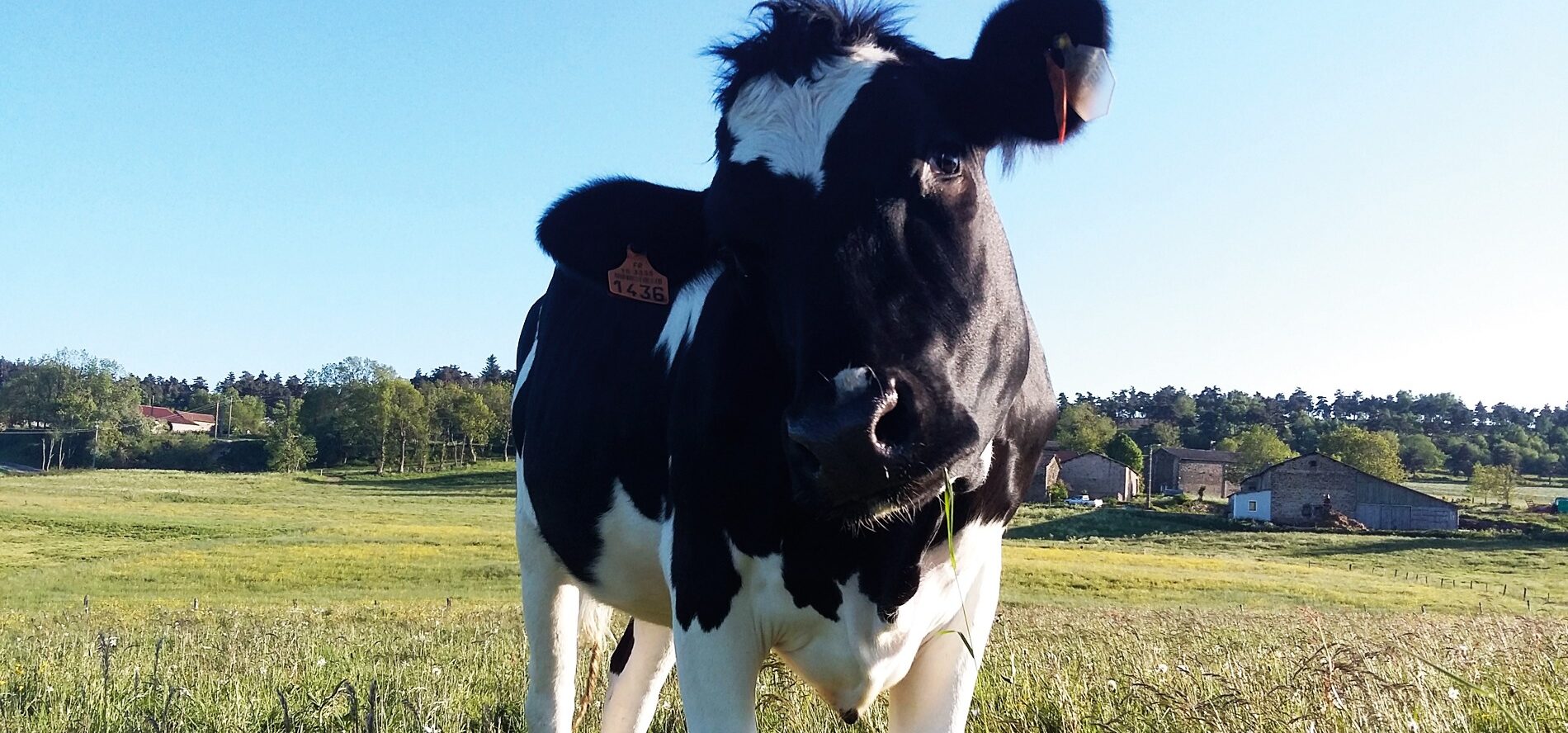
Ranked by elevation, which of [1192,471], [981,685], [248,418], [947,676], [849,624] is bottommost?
[1192,471]

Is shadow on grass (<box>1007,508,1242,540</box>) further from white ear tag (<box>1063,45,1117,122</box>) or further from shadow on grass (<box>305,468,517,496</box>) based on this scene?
white ear tag (<box>1063,45,1117,122</box>)

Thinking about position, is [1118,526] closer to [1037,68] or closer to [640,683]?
[640,683]

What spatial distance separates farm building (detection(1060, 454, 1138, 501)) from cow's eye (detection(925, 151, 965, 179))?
356 ft

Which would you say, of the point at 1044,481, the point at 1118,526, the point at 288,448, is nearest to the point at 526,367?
the point at 1118,526

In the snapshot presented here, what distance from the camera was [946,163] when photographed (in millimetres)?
2865

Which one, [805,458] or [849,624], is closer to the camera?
[805,458]

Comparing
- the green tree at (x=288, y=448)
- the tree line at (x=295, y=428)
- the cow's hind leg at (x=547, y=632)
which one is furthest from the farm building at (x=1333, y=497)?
the green tree at (x=288, y=448)

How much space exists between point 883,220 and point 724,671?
1.50 metres

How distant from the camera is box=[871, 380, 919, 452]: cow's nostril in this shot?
229 cm

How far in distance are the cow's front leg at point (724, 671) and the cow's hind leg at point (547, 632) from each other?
2145mm

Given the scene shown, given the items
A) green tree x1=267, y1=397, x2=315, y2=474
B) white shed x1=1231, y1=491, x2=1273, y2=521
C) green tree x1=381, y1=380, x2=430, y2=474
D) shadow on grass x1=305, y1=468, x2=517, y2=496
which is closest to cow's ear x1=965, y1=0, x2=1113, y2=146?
shadow on grass x1=305, y1=468, x2=517, y2=496

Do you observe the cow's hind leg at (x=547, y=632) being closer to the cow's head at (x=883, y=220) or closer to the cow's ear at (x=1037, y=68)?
the cow's head at (x=883, y=220)

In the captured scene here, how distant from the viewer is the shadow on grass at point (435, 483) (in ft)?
273

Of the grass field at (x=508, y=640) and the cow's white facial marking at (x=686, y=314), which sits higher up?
the cow's white facial marking at (x=686, y=314)
